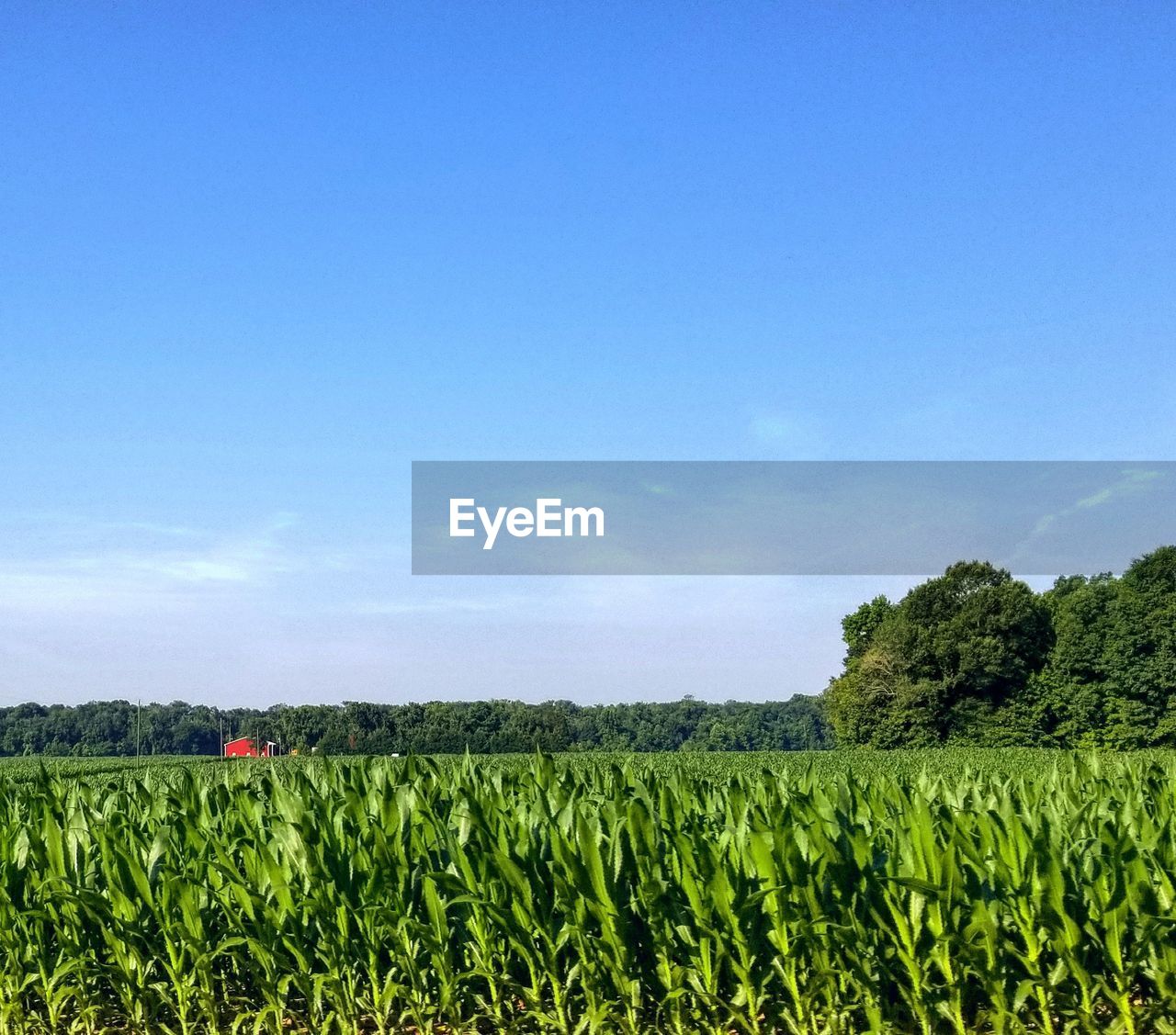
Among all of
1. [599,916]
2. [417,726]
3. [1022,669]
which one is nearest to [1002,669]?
[1022,669]

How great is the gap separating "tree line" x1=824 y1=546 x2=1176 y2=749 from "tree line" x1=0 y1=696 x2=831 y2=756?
1276cm

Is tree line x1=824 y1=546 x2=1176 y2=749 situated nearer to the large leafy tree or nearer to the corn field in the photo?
the large leafy tree

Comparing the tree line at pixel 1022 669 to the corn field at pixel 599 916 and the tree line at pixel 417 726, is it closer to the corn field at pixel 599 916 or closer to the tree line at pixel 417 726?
the tree line at pixel 417 726

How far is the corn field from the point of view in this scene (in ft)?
14.6

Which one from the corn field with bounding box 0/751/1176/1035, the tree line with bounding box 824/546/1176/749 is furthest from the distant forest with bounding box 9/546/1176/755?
the corn field with bounding box 0/751/1176/1035

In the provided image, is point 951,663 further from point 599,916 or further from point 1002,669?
point 599,916

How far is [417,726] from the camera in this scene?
79.7m

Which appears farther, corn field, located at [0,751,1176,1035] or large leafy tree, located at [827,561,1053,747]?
large leafy tree, located at [827,561,1053,747]

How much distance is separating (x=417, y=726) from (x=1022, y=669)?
41.9 m

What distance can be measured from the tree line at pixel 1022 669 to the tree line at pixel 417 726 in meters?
12.8

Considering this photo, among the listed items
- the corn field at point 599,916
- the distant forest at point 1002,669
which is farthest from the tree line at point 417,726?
the corn field at point 599,916

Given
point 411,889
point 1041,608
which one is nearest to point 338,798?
point 411,889

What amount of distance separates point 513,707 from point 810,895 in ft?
260

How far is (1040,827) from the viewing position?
4566 mm
